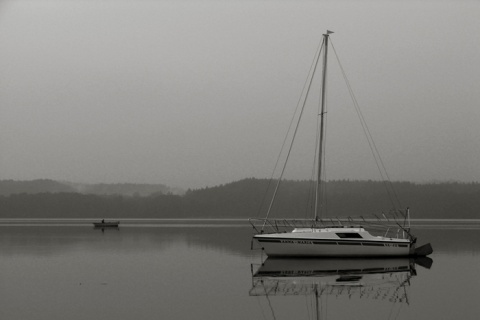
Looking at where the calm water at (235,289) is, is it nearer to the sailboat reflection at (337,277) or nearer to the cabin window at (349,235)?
the sailboat reflection at (337,277)

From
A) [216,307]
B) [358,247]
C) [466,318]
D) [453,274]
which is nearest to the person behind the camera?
[466,318]

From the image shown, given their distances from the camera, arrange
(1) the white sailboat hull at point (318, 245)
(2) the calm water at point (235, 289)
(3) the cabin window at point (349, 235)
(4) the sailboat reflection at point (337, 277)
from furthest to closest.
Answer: (3) the cabin window at point (349, 235), (1) the white sailboat hull at point (318, 245), (4) the sailboat reflection at point (337, 277), (2) the calm water at point (235, 289)

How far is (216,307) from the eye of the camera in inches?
1088

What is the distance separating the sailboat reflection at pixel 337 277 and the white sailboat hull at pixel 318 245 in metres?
0.70

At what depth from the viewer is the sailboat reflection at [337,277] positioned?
3203cm

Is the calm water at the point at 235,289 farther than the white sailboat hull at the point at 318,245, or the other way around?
the white sailboat hull at the point at 318,245

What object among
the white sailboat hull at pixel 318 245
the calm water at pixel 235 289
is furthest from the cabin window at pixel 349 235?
the calm water at pixel 235 289

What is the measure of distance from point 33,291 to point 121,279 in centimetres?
649

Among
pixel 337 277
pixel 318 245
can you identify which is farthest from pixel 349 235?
pixel 337 277

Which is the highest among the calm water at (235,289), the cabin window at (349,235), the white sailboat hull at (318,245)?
the cabin window at (349,235)

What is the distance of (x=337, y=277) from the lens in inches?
1507

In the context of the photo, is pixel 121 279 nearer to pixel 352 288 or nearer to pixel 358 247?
pixel 352 288

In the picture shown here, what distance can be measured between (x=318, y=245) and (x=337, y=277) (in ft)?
28.6

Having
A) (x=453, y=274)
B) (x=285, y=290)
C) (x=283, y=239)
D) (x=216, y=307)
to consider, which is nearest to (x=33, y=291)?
(x=216, y=307)
